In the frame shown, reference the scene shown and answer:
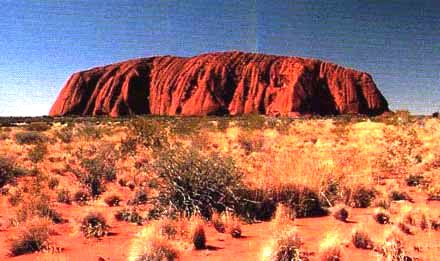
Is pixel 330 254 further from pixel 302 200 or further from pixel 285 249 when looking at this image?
pixel 302 200

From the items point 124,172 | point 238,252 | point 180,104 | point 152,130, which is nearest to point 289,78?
point 180,104

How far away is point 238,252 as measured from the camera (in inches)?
253

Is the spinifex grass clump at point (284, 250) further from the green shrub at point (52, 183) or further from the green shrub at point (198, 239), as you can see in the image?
the green shrub at point (52, 183)

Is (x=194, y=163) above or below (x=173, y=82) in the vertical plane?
below

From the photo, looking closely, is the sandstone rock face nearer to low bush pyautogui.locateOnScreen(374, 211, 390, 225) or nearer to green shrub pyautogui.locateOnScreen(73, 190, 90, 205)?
green shrub pyautogui.locateOnScreen(73, 190, 90, 205)

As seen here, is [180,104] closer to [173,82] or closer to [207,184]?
[173,82]

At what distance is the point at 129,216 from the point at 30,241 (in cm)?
203

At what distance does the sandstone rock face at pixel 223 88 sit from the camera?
366 ft

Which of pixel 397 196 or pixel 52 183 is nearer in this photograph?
pixel 397 196

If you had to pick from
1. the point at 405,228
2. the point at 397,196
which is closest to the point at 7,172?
the point at 397,196

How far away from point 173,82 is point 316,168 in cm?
11341

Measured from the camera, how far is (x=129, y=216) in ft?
28.0

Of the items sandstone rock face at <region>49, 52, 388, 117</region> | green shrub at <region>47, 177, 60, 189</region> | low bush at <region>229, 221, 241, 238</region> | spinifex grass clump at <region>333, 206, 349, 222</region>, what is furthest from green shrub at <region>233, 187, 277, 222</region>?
sandstone rock face at <region>49, 52, 388, 117</region>

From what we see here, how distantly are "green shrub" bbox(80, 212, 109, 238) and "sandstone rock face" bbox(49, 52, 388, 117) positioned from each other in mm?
99120
